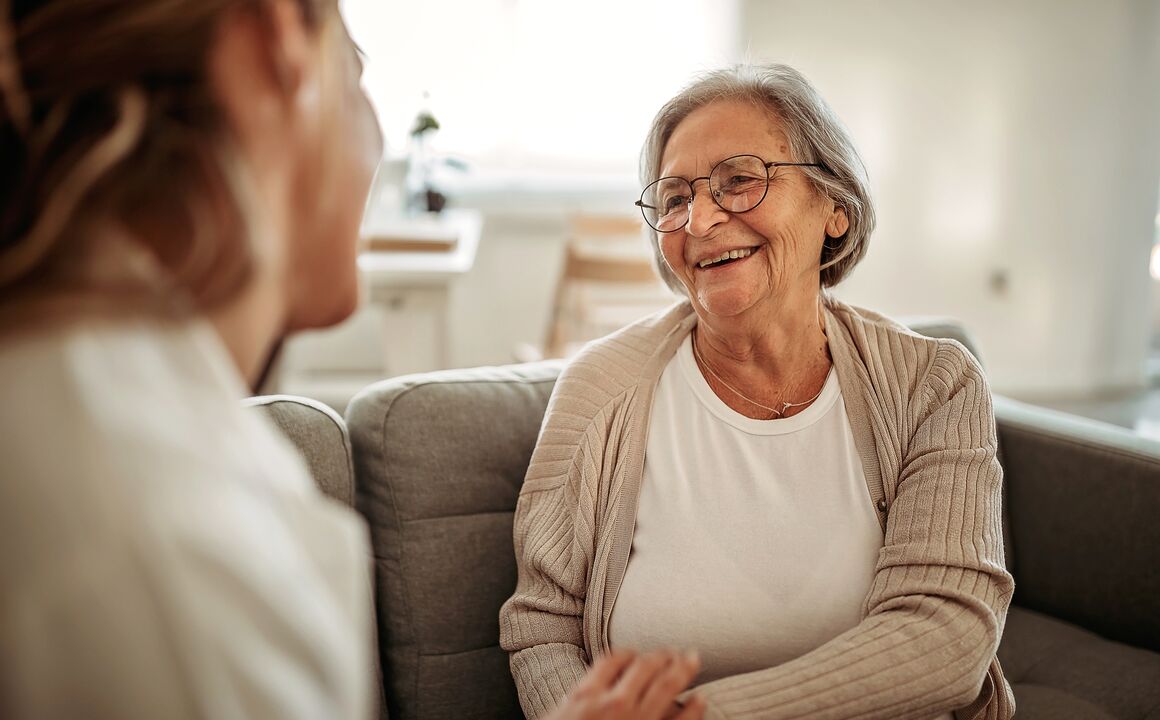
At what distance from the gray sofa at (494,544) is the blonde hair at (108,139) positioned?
0.88 m

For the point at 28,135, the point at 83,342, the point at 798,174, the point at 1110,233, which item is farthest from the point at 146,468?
the point at 1110,233

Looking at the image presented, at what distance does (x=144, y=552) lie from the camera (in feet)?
1.46

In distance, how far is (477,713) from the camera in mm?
1430

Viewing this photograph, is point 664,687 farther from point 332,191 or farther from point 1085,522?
point 1085,522

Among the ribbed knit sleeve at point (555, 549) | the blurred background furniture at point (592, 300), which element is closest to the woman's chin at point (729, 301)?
the ribbed knit sleeve at point (555, 549)

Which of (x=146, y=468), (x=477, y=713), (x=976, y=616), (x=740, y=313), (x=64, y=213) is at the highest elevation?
(x=64, y=213)

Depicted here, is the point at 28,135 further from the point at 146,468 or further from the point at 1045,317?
the point at 1045,317

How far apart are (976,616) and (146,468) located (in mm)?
1013

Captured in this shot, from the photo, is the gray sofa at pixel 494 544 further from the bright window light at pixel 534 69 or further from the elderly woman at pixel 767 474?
the bright window light at pixel 534 69

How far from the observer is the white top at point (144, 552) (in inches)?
17.3

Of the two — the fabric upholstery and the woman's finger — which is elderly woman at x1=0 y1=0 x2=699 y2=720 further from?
the fabric upholstery

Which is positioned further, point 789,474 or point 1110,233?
point 1110,233

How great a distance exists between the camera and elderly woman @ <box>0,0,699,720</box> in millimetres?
444

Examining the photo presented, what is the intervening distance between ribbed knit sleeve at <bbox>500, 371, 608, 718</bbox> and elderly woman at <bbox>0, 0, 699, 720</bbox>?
73 centimetres
